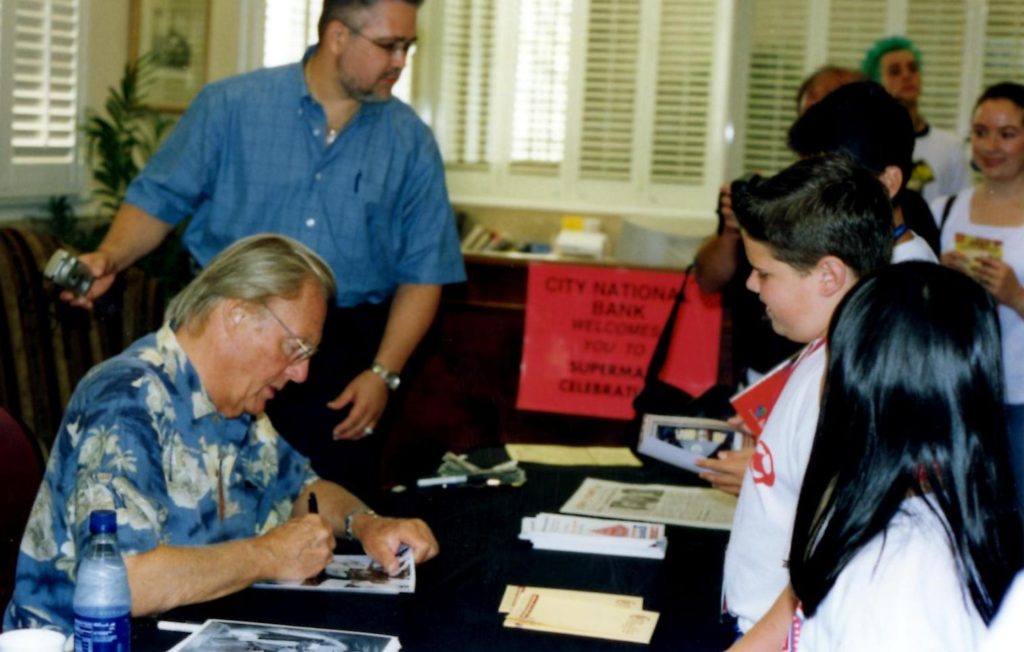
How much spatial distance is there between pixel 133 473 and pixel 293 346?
1.25 ft

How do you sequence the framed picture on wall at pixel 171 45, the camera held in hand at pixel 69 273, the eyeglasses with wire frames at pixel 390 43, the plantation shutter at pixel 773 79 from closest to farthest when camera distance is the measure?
1. the camera held in hand at pixel 69 273
2. the eyeglasses with wire frames at pixel 390 43
3. the framed picture on wall at pixel 171 45
4. the plantation shutter at pixel 773 79

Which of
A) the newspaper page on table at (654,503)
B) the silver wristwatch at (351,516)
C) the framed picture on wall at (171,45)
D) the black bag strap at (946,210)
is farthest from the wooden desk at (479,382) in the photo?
the silver wristwatch at (351,516)

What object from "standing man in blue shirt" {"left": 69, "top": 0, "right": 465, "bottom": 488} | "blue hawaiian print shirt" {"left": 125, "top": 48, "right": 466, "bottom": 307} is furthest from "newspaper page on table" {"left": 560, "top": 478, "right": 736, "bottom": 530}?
"blue hawaiian print shirt" {"left": 125, "top": 48, "right": 466, "bottom": 307}

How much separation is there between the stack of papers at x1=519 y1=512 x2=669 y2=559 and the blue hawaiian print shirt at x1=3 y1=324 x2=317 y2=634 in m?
0.54

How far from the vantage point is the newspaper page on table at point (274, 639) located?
1775 millimetres

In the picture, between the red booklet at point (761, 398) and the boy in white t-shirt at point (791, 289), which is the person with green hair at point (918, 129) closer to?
the red booklet at point (761, 398)

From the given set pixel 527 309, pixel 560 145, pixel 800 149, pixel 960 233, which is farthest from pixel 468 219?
pixel 800 149

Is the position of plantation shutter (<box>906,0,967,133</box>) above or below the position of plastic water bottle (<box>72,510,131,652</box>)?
above

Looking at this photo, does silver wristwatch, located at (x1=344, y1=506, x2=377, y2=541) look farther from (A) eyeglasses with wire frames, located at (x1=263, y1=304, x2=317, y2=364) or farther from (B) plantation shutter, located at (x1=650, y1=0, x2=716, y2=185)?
(B) plantation shutter, located at (x1=650, y1=0, x2=716, y2=185)

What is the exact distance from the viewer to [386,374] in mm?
3350

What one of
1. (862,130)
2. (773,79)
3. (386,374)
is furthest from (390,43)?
(773,79)

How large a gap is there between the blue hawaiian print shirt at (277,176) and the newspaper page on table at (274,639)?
5.10 ft

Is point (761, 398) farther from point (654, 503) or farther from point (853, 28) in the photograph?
point (853, 28)

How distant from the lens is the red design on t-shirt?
2.08m
